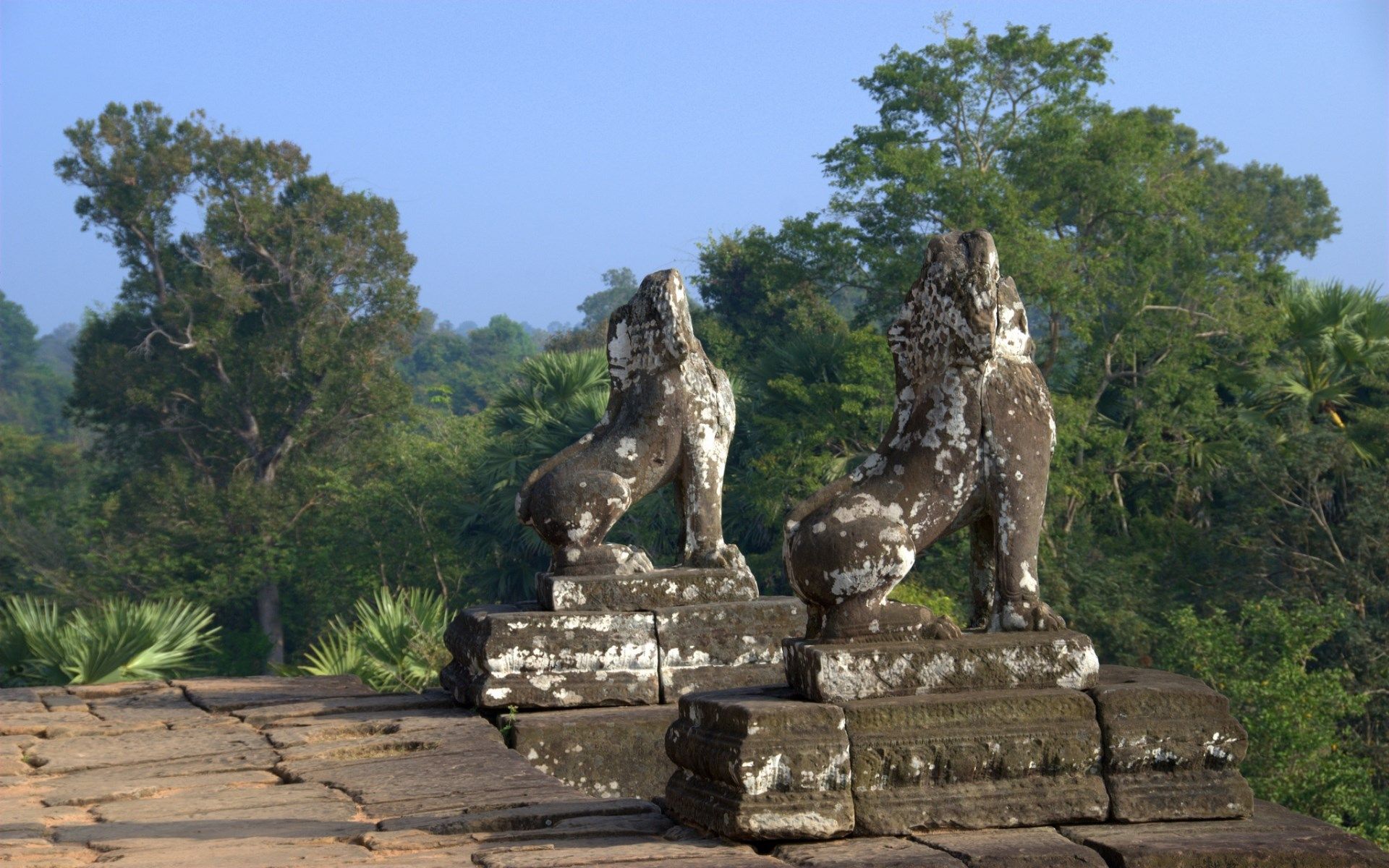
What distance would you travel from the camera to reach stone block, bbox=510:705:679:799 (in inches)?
213

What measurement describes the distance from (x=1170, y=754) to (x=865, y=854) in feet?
3.06

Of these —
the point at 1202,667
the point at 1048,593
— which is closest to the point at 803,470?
the point at 1048,593

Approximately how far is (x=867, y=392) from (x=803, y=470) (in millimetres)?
1301

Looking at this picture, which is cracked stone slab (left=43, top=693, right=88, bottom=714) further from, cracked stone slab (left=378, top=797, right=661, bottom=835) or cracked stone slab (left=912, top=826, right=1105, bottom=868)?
cracked stone slab (left=912, top=826, right=1105, bottom=868)

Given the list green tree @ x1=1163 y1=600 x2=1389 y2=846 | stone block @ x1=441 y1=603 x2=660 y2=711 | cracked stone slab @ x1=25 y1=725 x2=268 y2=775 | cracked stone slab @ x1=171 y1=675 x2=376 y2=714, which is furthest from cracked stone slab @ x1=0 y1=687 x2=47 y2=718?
green tree @ x1=1163 y1=600 x2=1389 y2=846

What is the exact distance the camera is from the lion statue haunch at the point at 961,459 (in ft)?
13.6

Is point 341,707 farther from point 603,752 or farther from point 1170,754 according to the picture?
point 1170,754

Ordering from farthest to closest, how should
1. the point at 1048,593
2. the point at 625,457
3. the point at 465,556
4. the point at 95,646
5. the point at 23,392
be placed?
1. the point at 23,392
2. the point at 465,556
3. the point at 1048,593
4. the point at 95,646
5. the point at 625,457

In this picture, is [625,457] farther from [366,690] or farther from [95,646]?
[95,646]

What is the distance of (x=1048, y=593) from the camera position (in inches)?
730

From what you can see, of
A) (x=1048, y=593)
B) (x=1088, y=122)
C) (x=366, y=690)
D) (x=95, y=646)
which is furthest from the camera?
(x=1088, y=122)

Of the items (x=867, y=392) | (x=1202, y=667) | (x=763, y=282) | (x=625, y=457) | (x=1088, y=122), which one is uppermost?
(x=1088, y=122)

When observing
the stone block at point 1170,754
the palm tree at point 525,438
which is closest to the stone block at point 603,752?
the stone block at point 1170,754

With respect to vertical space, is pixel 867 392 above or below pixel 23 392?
below
